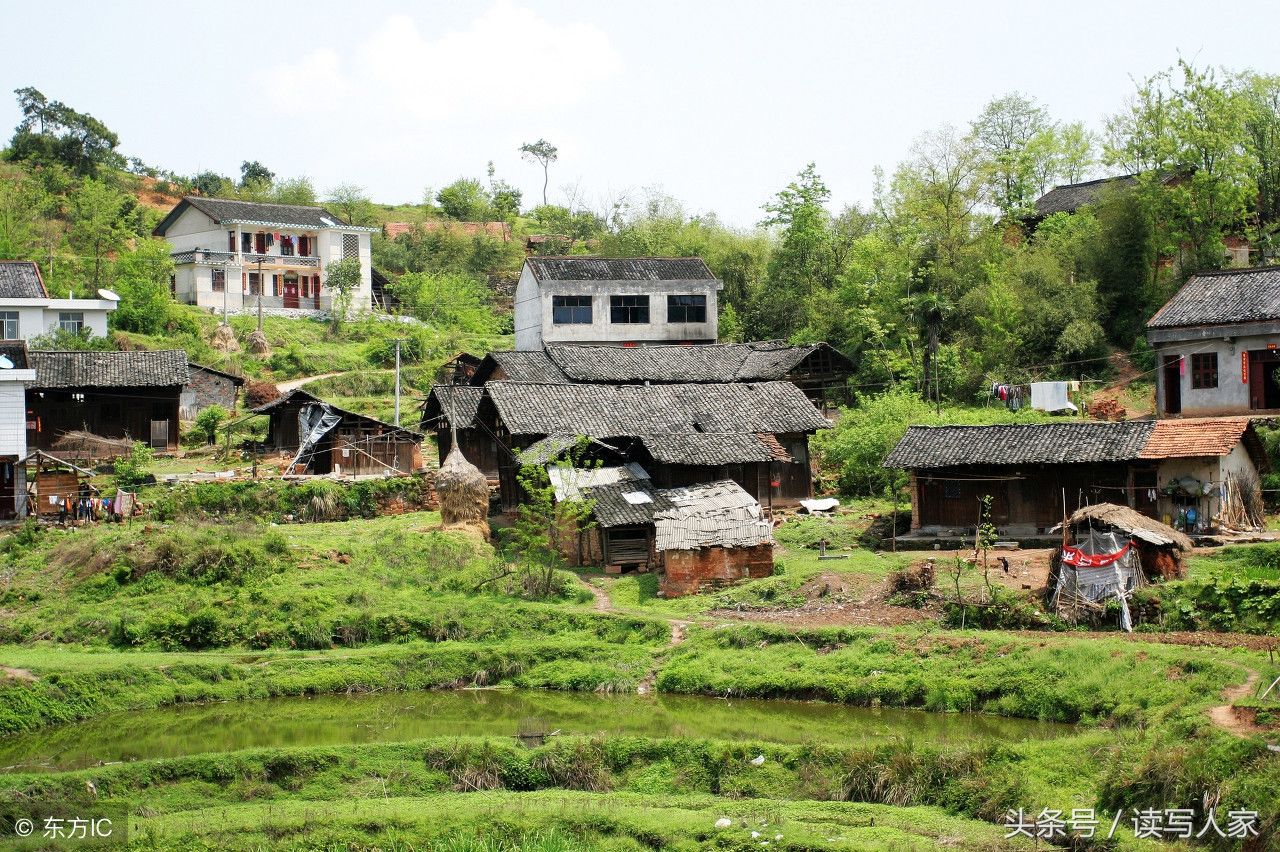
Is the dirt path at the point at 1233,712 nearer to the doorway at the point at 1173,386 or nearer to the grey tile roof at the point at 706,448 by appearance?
the grey tile roof at the point at 706,448

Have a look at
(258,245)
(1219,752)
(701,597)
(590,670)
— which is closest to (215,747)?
(590,670)

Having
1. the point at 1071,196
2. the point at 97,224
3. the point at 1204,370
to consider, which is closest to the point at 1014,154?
the point at 1071,196

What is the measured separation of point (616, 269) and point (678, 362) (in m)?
8.27

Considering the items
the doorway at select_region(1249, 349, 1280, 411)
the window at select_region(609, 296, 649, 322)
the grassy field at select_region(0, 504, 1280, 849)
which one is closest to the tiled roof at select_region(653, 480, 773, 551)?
the grassy field at select_region(0, 504, 1280, 849)

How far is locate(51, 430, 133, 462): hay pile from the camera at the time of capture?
41875 mm

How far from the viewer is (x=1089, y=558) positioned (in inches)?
1065

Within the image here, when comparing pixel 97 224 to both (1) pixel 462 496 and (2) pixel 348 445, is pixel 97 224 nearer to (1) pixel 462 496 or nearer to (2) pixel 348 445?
(2) pixel 348 445

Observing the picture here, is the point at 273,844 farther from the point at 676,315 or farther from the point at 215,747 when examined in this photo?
the point at 676,315

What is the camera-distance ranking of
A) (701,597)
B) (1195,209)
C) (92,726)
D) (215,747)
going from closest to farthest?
(215,747)
(92,726)
(701,597)
(1195,209)

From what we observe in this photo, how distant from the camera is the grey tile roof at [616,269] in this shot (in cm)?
5666

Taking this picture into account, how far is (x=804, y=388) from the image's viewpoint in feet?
168

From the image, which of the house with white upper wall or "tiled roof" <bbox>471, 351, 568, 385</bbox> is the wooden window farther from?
the house with white upper wall

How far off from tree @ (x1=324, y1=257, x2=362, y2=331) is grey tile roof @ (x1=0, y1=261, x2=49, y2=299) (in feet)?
50.7

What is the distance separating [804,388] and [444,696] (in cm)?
2753
